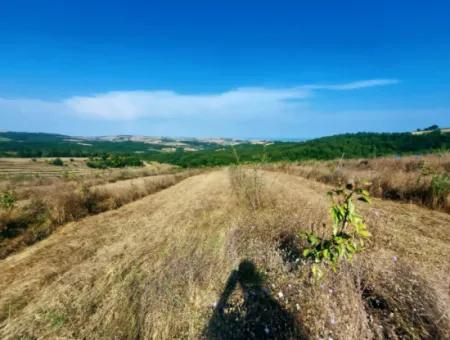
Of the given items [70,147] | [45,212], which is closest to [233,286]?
[45,212]

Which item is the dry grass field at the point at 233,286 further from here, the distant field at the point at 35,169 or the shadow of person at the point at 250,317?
the distant field at the point at 35,169

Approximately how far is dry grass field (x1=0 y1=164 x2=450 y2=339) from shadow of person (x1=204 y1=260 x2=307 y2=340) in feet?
0.04

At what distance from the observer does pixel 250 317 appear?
262 cm

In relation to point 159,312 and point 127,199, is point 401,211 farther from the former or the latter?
point 127,199

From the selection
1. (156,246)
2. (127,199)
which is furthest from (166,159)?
(156,246)

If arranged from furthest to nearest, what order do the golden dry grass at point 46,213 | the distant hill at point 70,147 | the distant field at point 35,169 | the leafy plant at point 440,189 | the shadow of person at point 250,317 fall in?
the distant hill at point 70,147
the distant field at point 35,169
the leafy plant at point 440,189
the golden dry grass at point 46,213
the shadow of person at point 250,317

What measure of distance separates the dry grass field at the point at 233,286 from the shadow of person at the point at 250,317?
0.04 feet

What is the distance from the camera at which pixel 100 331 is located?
2.60 meters

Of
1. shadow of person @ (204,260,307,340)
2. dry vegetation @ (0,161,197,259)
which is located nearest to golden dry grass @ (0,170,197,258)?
dry vegetation @ (0,161,197,259)

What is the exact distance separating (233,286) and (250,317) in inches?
20.8

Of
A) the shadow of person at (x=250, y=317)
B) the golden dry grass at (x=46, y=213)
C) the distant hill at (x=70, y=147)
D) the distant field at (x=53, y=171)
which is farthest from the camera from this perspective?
the distant hill at (x=70, y=147)

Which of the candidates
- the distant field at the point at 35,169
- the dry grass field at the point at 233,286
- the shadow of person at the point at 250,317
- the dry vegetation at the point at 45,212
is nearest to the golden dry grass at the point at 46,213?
the dry vegetation at the point at 45,212

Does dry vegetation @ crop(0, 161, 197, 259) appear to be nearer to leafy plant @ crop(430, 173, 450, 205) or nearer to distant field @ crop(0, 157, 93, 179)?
leafy plant @ crop(430, 173, 450, 205)

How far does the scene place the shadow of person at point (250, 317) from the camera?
2416 millimetres
